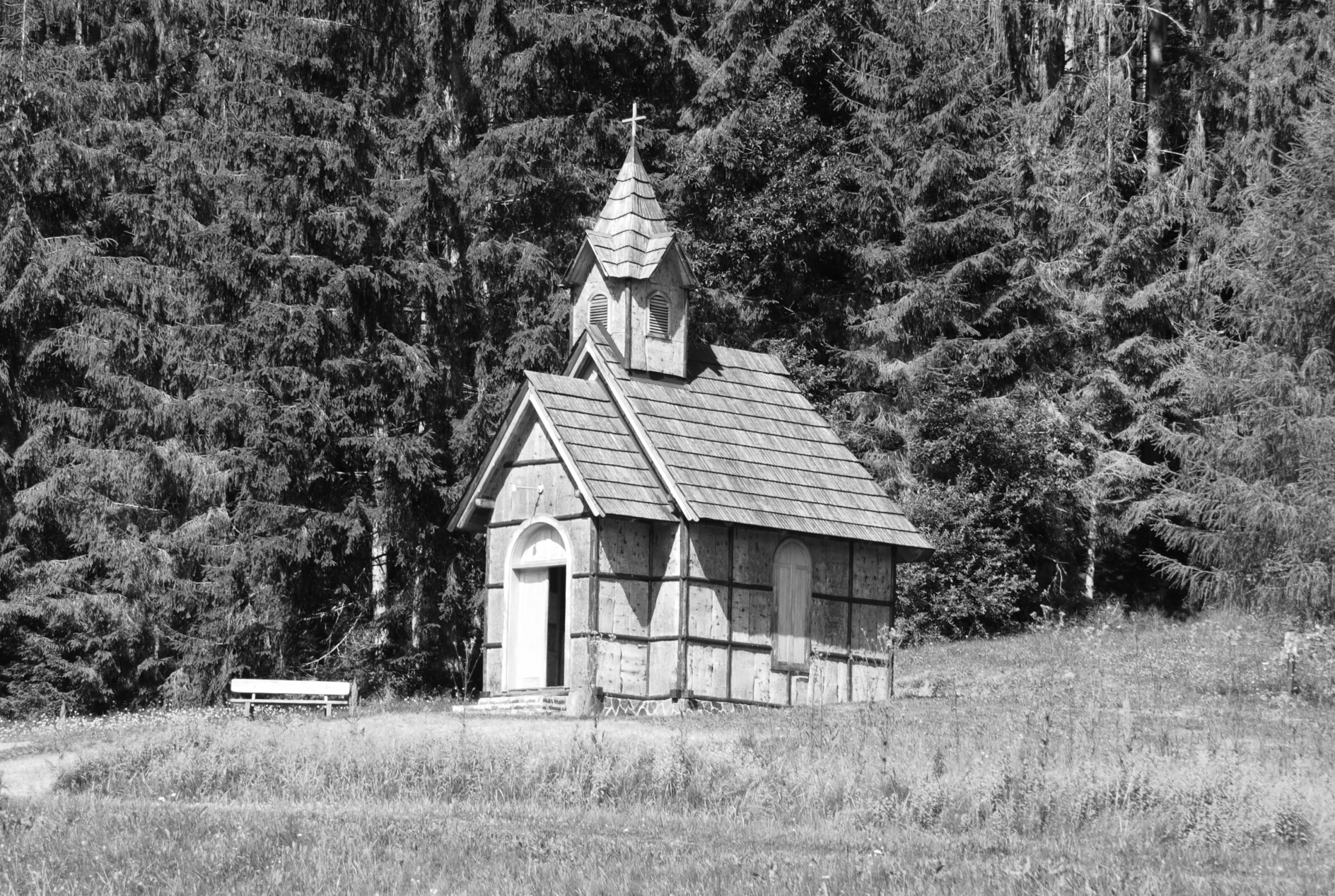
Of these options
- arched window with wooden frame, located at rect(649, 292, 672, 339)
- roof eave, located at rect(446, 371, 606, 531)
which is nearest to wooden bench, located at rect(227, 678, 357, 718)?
roof eave, located at rect(446, 371, 606, 531)

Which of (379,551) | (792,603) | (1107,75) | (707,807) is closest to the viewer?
(707,807)

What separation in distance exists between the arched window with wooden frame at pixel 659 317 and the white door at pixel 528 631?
4.63 m

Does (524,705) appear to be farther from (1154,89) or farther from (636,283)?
(1154,89)

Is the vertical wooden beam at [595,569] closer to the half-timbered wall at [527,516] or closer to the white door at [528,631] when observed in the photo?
the half-timbered wall at [527,516]

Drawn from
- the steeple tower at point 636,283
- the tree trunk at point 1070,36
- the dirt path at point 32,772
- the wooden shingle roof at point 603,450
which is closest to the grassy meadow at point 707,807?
the dirt path at point 32,772

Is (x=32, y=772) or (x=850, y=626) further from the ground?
(x=850, y=626)

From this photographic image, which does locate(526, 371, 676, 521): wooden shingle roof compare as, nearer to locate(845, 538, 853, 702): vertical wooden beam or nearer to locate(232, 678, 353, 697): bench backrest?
locate(845, 538, 853, 702): vertical wooden beam

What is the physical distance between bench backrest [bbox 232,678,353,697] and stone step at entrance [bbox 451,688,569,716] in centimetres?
187

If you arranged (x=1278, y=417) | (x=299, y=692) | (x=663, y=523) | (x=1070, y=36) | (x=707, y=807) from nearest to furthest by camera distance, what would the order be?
(x=707, y=807), (x=299, y=692), (x=663, y=523), (x=1278, y=417), (x=1070, y=36)

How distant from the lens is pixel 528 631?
29609 millimetres

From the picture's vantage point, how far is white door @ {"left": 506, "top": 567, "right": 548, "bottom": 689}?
29438mm

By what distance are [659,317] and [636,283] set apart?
699mm

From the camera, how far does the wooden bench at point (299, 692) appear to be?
2847cm

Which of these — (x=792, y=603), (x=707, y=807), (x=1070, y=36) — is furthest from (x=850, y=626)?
(x=1070, y=36)
